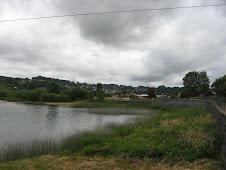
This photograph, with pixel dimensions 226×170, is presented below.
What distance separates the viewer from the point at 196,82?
85.5m

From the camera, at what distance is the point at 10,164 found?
10445 millimetres

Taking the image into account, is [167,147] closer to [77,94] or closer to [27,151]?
[27,151]

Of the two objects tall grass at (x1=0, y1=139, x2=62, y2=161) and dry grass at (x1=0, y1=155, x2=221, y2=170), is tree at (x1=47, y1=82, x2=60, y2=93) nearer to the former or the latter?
tall grass at (x1=0, y1=139, x2=62, y2=161)

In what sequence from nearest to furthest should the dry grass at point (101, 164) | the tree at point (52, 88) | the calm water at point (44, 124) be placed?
1. the dry grass at point (101, 164)
2. the calm water at point (44, 124)
3. the tree at point (52, 88)

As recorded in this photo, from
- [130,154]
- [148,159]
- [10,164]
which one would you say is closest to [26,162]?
[10,164]

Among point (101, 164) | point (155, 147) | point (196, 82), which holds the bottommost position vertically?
point (101, 164)

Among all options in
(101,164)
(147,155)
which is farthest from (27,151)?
(147,155)

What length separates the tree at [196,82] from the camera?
3270 inches

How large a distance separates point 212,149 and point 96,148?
23.3ft

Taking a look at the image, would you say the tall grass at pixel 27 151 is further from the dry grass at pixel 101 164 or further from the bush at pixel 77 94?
the bush at pixel 77 94

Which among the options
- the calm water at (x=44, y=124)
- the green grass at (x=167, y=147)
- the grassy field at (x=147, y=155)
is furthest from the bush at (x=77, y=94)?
the grassy field at (x=147, y=155)

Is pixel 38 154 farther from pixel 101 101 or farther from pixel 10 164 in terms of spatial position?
pixel 101 101

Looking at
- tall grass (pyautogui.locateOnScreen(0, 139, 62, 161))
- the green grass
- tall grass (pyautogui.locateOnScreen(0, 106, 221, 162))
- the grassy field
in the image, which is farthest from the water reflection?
the grassy field

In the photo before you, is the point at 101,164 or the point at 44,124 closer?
the point at 101,164
